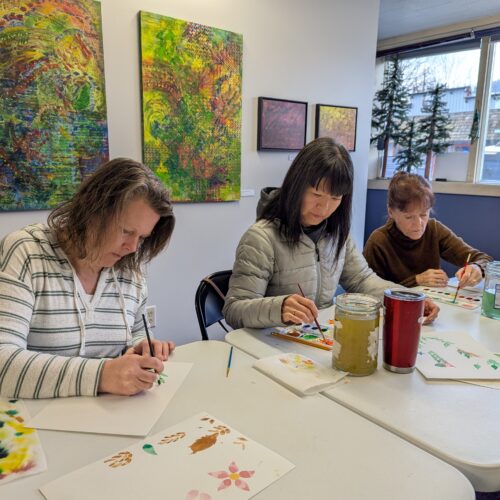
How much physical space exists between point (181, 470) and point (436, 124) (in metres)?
3.83

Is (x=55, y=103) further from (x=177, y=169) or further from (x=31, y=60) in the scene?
(x=177, y=169)

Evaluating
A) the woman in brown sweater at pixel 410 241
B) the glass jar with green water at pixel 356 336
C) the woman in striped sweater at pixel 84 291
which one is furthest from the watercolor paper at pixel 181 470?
the woman in brown sweater at pixel 410 241

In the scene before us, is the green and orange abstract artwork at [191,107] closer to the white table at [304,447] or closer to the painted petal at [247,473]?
the white table at [304,447]

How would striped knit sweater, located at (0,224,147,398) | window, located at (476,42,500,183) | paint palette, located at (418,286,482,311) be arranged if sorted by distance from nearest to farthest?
striped knit sweater, located at (0,224,147,398), paint palette, located at (418,286,482,311), window, located at (476,42,500,183)

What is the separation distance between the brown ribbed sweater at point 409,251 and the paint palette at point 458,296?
28cm

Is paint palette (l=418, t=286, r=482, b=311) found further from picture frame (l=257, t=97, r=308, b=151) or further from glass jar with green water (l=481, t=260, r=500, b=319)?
picture frame (l=257, t=97, r=308, b=151)

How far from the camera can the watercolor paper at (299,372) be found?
882 millimetres

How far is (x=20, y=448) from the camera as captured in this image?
67 centimetres

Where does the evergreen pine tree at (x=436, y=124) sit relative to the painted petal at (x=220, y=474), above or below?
above

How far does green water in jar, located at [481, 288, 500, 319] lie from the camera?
4.49 feet

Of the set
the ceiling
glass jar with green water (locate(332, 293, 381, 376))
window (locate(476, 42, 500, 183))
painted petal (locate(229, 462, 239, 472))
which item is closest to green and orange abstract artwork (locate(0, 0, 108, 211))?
glass jar with green water (locate(332, 293, 381, 376))

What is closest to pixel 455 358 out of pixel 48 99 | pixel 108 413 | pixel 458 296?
pixel 458 296

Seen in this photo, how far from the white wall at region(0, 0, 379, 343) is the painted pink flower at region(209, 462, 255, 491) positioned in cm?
174

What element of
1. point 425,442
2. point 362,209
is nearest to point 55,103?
Answer: point 425,442
